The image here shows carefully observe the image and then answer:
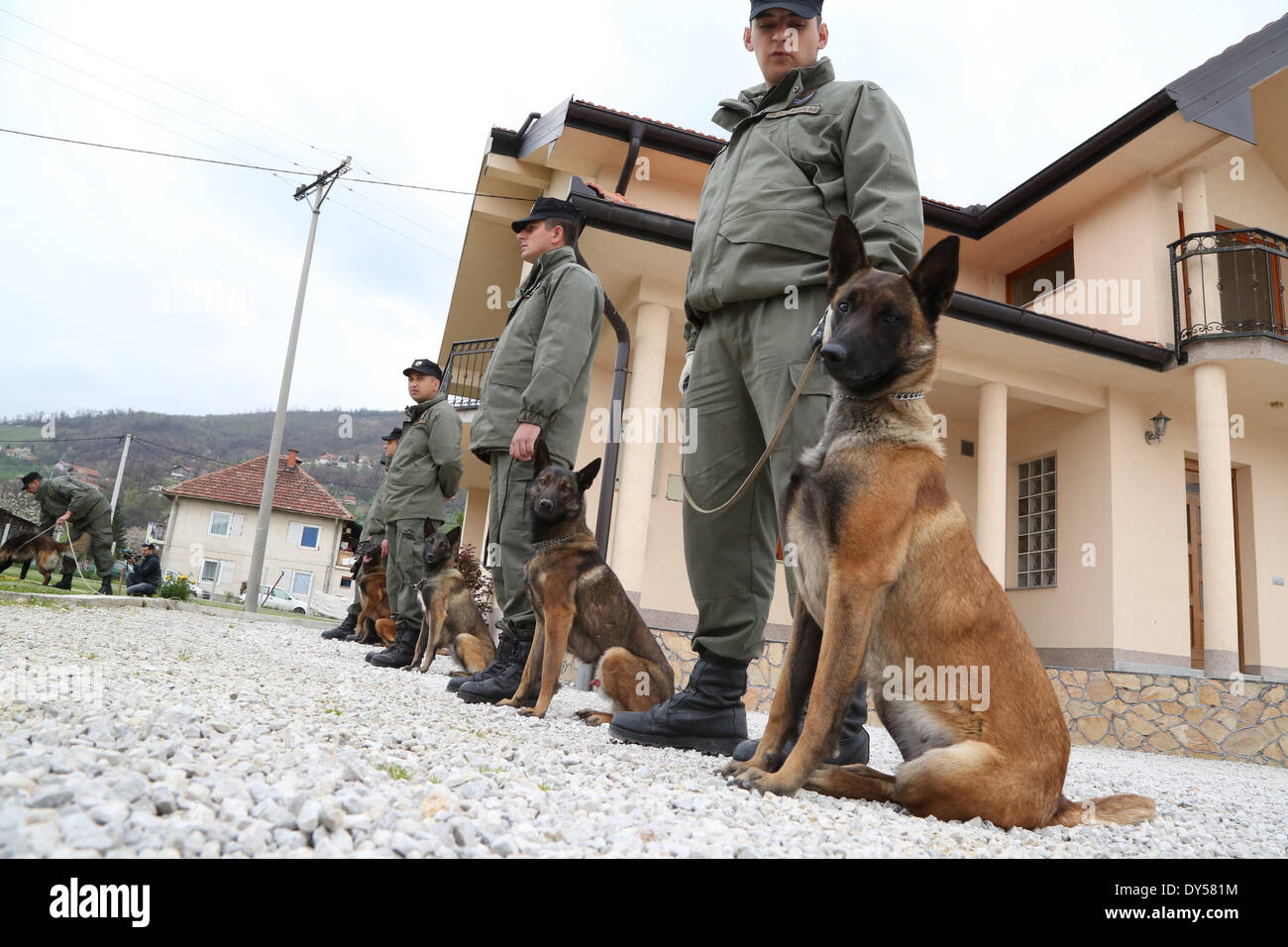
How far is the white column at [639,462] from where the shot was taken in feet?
26.3

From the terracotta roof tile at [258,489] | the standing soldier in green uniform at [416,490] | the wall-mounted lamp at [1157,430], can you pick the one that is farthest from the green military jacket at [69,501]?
the terracotta roof tile at [258,489]

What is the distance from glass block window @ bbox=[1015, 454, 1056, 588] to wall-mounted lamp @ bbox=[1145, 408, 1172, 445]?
1288 millimetres

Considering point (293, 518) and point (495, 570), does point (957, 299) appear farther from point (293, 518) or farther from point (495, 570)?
point (293, 518)

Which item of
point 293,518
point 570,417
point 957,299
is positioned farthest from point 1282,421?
point 293,518

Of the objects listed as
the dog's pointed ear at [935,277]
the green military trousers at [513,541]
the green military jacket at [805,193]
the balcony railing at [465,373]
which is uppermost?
the balcony railing at [465,373]

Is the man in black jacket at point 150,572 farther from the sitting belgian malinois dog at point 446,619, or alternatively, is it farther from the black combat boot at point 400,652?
the sitting belgian malinois dog at point 446,619

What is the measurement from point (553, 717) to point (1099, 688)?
271 inches

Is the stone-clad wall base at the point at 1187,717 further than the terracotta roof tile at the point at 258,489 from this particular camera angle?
No

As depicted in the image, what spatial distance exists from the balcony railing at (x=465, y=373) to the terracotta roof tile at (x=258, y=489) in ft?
103

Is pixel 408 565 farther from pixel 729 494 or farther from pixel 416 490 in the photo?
pixel 729 494

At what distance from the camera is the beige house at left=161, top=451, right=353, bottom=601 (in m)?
40.6

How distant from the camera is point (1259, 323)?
9773 mm

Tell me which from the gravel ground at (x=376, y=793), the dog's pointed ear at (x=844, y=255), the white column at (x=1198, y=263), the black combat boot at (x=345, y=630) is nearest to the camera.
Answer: the gravel ground at (x=376, y=793)

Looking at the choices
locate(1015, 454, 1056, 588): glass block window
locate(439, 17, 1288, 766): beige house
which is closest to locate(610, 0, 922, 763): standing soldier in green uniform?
locate(439, 17, 1288, 766): beige house
